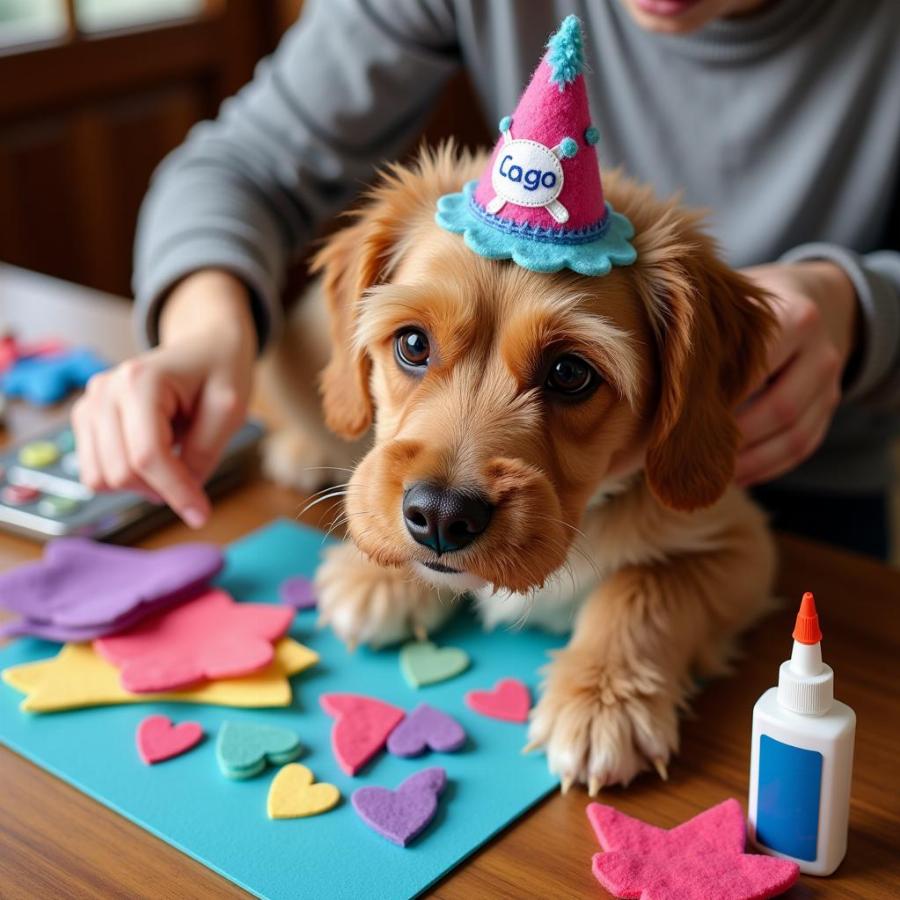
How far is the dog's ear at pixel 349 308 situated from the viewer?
112 centimetres

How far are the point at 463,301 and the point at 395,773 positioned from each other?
0.39 m

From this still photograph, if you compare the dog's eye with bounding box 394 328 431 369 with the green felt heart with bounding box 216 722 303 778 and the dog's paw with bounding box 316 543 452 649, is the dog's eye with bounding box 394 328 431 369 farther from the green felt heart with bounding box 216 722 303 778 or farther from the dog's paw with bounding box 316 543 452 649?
the green felt heart with bounding box 216 722 303 778

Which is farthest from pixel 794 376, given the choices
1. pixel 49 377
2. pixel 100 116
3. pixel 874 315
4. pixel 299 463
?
pixel 100 116

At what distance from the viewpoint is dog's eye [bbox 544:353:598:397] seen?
39.2 inches

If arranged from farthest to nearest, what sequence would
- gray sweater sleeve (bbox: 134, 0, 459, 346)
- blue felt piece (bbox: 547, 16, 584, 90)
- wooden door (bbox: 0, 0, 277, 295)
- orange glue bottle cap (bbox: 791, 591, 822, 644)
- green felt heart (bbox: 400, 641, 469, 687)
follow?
wooden door (bbox: 0, 0, 277, 295), gray sweater sleeve (bbox: 134, 0, 459, 346), green felt heart (bbox: 400, 641, 469, 687), blue felt piece (bbox: 547, 16, 584, 90), orange glue bottle cap (bbox: 791, 591, 822, 644)

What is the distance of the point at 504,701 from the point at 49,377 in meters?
0.86

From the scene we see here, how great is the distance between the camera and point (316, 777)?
3.12ft

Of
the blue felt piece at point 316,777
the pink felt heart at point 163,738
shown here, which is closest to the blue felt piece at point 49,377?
the blue felt piece at point 316,777

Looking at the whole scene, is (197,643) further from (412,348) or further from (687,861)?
(687,861)

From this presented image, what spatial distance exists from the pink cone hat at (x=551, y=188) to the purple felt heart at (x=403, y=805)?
421 millimetres

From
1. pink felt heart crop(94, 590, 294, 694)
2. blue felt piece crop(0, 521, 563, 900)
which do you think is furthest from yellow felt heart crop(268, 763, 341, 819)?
pink felt heart crop(94, 590, 294, 694)

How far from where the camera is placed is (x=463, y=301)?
967 mm

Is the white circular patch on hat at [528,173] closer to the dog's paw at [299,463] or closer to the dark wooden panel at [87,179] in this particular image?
the dog's paw at [299,463]

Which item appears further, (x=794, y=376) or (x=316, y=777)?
(x=794, y=376)
